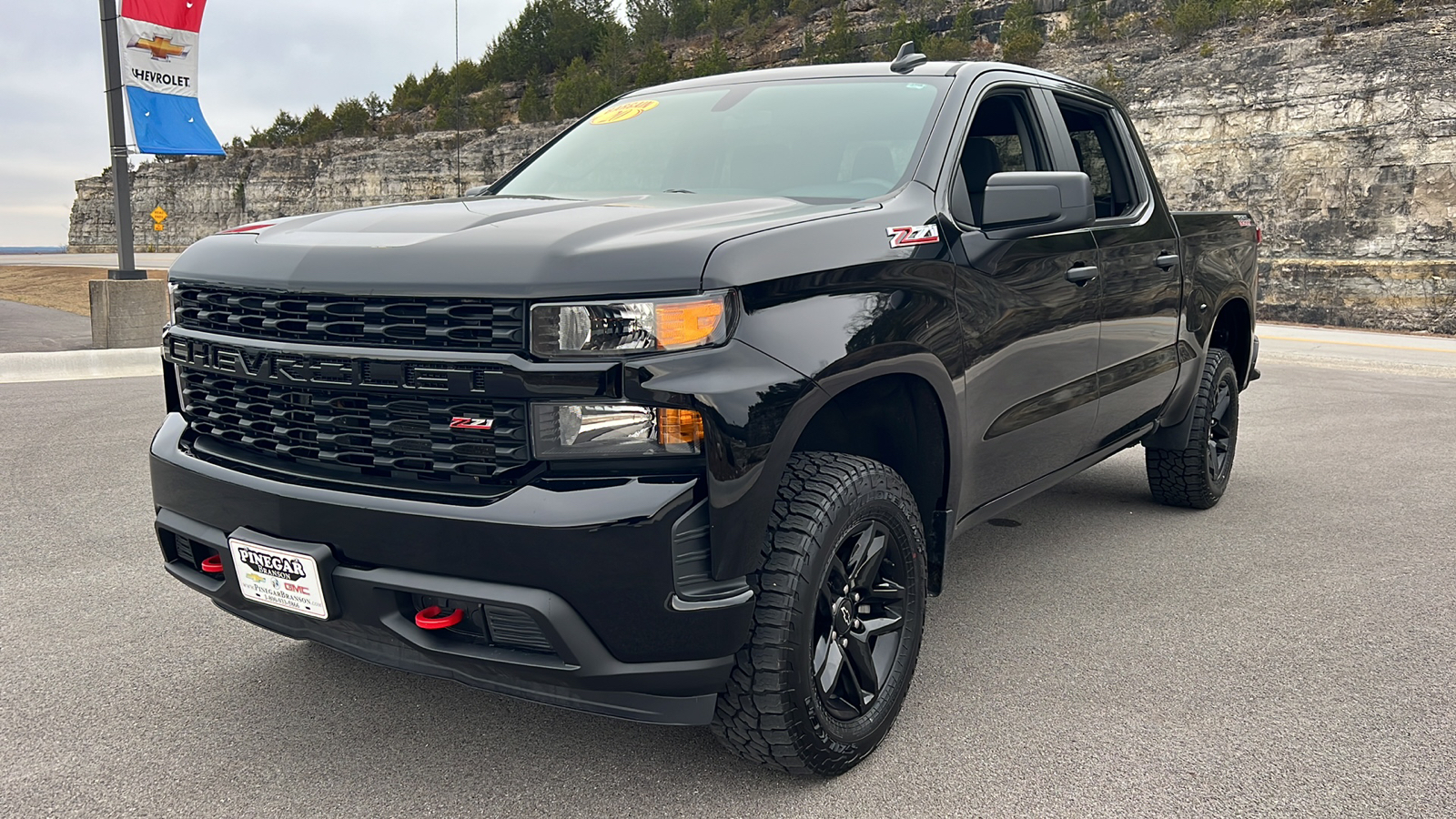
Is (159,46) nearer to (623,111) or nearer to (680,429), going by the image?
(623,111)

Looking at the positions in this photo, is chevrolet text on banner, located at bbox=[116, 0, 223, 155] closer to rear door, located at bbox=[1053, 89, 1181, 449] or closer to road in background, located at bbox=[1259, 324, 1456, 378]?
rear door, located at bbox=[1053, 89, 1181, 449]

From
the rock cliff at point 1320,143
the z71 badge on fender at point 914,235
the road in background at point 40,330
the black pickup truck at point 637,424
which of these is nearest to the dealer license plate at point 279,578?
the black pickup truck at point 637,424

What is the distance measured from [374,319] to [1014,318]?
1931 millimetres

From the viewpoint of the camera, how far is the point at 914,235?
9.78 feet

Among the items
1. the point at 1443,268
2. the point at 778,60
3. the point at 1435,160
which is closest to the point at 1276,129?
the point at 1435,160

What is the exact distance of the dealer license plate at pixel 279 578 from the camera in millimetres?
2475

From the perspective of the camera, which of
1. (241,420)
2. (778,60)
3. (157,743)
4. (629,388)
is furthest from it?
(778,60)

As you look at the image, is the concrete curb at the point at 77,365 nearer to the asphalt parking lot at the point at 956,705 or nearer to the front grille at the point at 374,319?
the asphalt parking lot at the point at 956,705

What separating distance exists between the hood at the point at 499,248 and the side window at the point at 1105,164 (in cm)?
211

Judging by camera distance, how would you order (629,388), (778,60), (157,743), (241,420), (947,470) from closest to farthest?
1. (629,388)
2. (241,420)
3. (157,743)
4. (947,470)
5. (778,60)

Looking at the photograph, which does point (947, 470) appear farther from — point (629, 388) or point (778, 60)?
point (778, 60)

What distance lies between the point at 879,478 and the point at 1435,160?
25351 millimetres

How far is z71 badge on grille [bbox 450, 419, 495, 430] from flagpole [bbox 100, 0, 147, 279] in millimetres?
11930

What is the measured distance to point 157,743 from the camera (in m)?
2.93
